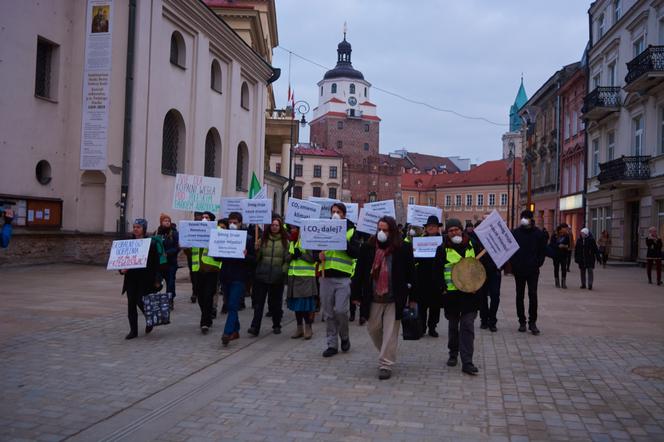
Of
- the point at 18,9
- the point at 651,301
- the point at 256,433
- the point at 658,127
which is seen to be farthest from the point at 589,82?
the point at 256,433

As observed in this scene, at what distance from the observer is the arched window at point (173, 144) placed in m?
23.6

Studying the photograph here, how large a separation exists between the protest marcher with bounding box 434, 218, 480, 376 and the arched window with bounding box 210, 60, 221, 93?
867 inches

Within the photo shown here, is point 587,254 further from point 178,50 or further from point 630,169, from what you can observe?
point 178,50

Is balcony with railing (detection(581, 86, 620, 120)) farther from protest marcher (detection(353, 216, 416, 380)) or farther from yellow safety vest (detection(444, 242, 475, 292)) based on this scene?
protest marcher (detection(353, 216, 416, 380))

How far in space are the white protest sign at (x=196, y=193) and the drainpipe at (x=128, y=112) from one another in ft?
25.2

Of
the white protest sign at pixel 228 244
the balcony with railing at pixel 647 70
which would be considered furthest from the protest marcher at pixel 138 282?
the balcony with railing at pixel 647 70

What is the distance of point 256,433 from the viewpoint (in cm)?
509

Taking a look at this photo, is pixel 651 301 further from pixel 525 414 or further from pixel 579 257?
pixel 525 414

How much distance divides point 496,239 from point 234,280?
377 centimetres

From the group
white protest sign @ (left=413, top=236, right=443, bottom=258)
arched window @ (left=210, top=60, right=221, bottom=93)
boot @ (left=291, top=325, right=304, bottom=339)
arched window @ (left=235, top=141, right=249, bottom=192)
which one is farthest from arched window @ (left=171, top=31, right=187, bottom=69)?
white protest sign @ (left=413, top=236, right=443, bottom=258)

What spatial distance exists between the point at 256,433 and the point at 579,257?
15428 mm

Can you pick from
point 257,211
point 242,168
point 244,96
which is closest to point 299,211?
point 257,211

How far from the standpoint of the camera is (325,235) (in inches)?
333

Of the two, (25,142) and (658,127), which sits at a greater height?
(658,127)
